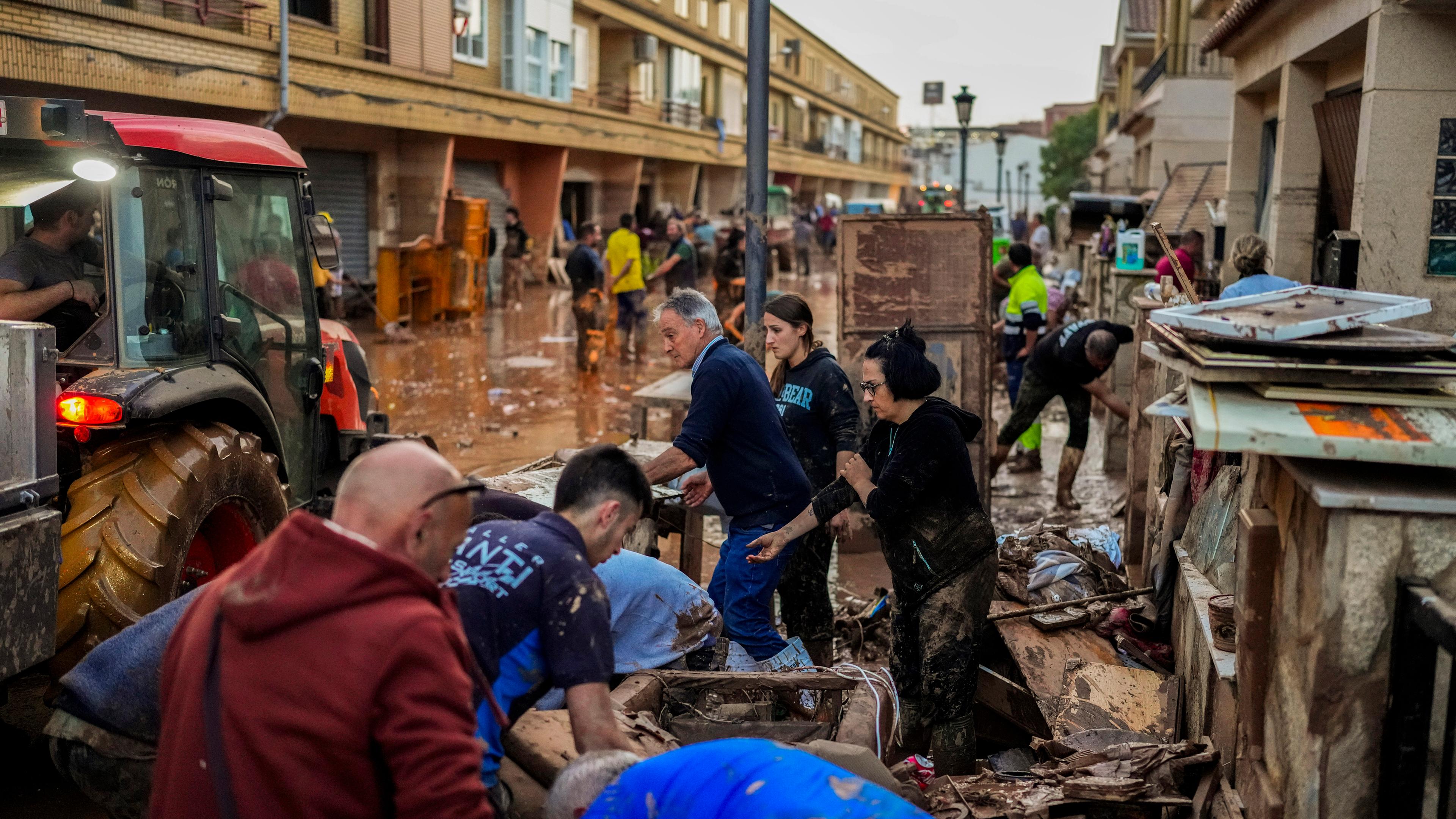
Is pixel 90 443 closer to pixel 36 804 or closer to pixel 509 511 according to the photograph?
pixel 36 804

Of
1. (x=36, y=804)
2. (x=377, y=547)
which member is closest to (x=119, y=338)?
(x=36, y=804)

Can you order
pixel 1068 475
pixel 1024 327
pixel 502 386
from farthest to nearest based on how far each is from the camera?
pixel 502 386
pixel 1024 327
pixel 1068 475

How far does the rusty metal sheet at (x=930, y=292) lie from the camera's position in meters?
7.83

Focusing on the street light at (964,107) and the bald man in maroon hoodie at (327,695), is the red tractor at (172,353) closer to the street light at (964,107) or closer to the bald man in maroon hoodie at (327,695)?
the bald man in maroon hoodie at (327,695)

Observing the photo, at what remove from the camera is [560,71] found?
27000 millimetres

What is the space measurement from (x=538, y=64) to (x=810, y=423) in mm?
21738

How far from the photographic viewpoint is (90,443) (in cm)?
443

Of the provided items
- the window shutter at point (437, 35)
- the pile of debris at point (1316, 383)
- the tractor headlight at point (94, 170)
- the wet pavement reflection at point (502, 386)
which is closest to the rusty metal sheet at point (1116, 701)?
the pile of debris at point (1316, 383)

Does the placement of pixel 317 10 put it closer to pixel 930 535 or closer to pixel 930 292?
pixel 930 292

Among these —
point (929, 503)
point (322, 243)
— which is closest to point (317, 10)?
point (322, 243)

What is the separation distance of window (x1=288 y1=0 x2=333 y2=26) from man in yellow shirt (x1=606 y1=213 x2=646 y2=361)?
607 centimetres

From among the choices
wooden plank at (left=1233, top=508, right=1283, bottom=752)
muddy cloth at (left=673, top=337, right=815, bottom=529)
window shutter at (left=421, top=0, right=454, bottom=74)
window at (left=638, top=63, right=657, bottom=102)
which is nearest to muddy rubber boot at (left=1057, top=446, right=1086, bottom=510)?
muddy cloth at (left=673, top=337, right=815, bottom=529)

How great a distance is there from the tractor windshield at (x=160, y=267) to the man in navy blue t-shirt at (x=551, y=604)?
246 cm

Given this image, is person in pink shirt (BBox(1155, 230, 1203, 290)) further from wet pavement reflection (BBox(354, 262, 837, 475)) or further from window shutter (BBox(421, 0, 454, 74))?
window shutter (BBox(421, 0, 454, 74))
